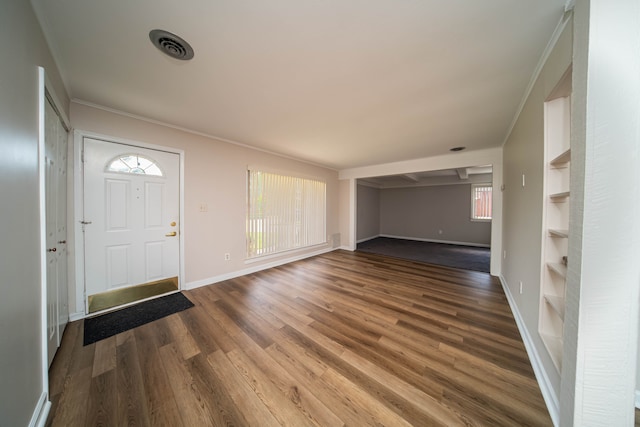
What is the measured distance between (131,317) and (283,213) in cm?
275

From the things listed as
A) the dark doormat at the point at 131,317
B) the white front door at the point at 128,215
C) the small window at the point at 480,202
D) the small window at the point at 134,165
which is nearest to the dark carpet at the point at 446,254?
the small window at the point at 480,202

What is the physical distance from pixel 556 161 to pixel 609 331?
1.05 meters

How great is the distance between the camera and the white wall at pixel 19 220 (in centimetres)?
85

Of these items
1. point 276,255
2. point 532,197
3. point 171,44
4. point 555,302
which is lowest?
point 276,255

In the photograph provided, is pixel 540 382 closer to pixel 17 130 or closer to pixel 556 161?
pixel 556 161

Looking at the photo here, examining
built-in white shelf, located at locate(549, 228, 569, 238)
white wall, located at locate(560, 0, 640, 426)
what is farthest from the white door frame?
built-in white shelf, located at locate(549, 228, 569, 238)

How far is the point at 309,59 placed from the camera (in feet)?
4.87

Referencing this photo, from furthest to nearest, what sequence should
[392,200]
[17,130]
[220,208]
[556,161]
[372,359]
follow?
[392,200]
[220,208]
[372,359]
[556,161]
[17,130]

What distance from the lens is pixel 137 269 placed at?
2561mm

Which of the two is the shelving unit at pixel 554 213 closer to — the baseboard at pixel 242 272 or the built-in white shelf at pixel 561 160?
the built-in white shelf at pixel 561 160

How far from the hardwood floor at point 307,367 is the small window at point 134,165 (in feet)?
5.96

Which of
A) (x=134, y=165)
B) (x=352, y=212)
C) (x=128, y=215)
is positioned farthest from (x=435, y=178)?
(x=128, y=215)

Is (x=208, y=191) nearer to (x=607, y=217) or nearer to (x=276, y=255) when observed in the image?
(x=276, y=255)

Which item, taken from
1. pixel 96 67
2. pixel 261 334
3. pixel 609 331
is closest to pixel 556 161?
pixel 609 331
